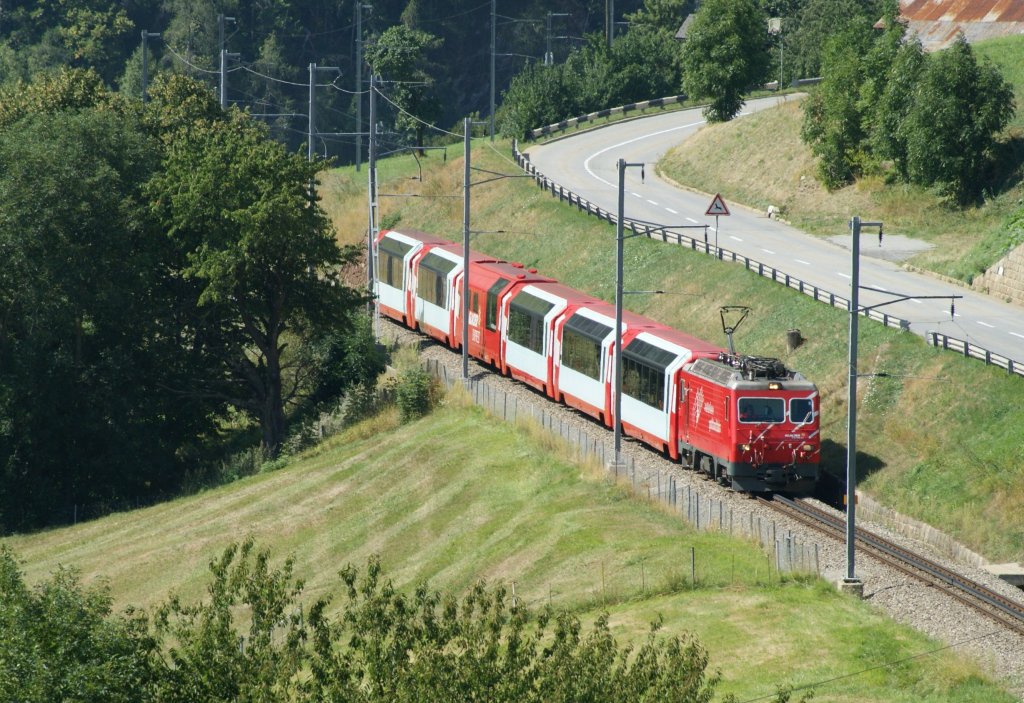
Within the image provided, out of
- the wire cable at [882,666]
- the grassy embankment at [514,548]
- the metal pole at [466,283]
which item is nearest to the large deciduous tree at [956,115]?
the metal pole at [466,283]

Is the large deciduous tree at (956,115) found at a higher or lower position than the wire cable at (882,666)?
higher

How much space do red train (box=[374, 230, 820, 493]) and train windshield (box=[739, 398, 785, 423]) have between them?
0.03 meters

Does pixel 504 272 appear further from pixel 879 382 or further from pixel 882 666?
pixel 882 666

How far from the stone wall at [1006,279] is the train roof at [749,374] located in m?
A: 16.5

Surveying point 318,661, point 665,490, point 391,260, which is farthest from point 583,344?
point 318,661

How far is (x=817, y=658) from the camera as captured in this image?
3219 centimetres

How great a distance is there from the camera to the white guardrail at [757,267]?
4828 centimetres

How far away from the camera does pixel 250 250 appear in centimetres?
6094

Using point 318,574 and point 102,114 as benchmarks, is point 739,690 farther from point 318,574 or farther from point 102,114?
point 102,114

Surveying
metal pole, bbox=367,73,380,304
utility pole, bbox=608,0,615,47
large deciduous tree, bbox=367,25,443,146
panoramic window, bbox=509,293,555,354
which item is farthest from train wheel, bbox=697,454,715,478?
utility pole, bbox=608,0,615,47

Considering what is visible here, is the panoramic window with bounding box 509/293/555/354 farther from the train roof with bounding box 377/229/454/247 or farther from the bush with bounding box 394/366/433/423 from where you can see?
the train roof with bounding box 377/229/454/247

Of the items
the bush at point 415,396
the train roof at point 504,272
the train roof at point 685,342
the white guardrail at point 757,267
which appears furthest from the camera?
the bush at point 415,396

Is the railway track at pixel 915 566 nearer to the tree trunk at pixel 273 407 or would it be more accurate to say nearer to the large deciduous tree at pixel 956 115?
the tree trunk at pixel 273 407

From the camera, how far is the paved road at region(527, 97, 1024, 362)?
5469 cm
